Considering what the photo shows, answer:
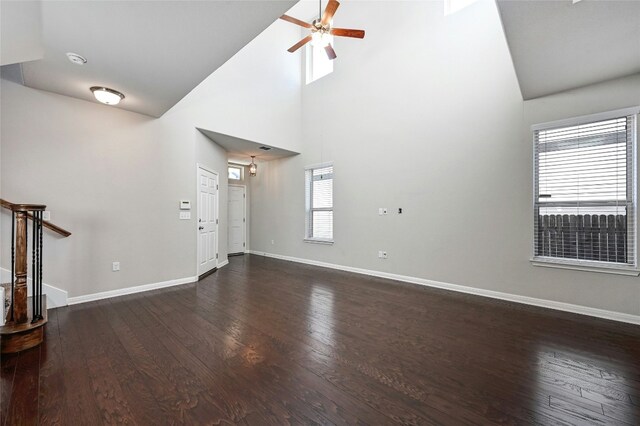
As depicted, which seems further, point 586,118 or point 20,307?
point 586,118

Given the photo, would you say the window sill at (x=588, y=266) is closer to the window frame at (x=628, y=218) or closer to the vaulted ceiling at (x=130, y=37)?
the window frame at (x=628, y=218)

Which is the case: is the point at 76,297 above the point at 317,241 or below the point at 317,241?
below

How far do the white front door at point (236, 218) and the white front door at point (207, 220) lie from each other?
1.99 metres

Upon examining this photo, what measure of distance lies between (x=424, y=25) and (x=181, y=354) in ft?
17.8

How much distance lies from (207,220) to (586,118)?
556 centimetres

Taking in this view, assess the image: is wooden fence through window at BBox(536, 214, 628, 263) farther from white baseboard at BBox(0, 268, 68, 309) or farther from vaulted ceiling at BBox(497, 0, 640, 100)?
white baseboard at BBox(0, 268, 68, 309)

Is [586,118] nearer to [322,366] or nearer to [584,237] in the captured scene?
[584,237]

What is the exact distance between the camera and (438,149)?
424cm

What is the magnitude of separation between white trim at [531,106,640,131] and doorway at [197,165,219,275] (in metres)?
4.96

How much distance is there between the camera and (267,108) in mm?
5672

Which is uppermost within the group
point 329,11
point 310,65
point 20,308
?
point 310,65

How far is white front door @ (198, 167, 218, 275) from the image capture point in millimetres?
4746

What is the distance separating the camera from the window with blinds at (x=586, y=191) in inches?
114

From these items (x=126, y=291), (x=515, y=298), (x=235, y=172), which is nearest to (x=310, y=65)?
(x=235, y=172)
